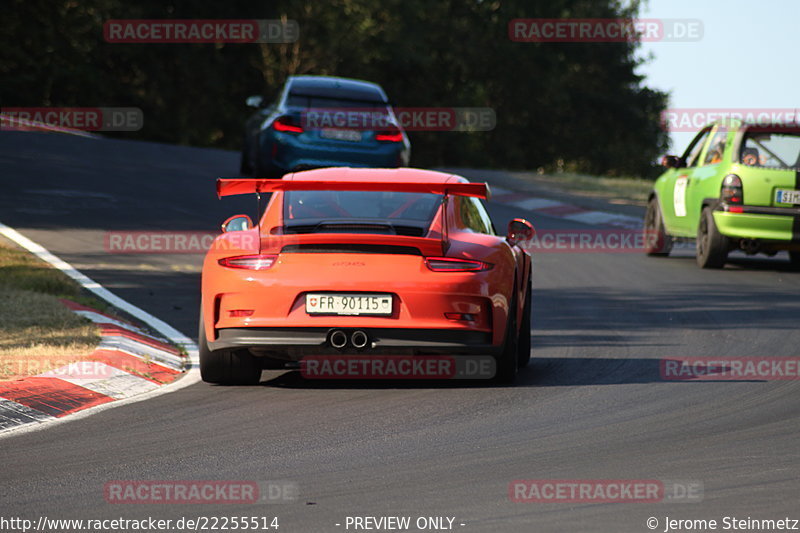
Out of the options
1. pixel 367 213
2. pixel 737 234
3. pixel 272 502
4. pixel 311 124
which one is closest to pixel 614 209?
pixel 311 124

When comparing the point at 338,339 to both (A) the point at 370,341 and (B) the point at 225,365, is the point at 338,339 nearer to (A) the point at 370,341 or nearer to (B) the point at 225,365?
(A) the point at 370,341

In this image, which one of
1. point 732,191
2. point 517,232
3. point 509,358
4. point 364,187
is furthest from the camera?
point 732,191

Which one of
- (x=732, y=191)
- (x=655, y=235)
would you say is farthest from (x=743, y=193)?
(x=655, y=235)

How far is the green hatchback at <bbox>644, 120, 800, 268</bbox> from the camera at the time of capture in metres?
16.2

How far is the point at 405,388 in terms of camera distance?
9219mm

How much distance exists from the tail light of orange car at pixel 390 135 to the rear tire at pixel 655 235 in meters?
3.72

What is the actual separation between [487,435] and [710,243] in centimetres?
963

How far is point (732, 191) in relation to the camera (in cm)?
1631

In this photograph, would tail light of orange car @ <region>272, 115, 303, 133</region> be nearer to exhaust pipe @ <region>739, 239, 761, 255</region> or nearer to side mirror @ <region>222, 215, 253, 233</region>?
exhaust pipe @ <region>739, 239, 761, 255</region>

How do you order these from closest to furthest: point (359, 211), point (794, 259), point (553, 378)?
point (359, 211) < point (553, 378) < point (794, 259)

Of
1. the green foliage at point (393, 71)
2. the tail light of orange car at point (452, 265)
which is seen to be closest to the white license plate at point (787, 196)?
the tail light of orange car at point (452, 265)

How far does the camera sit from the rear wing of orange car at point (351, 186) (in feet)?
30.0

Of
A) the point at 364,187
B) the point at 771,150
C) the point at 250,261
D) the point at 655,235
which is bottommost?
the point at 655,235

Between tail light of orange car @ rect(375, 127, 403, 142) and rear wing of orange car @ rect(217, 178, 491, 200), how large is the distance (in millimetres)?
11269
